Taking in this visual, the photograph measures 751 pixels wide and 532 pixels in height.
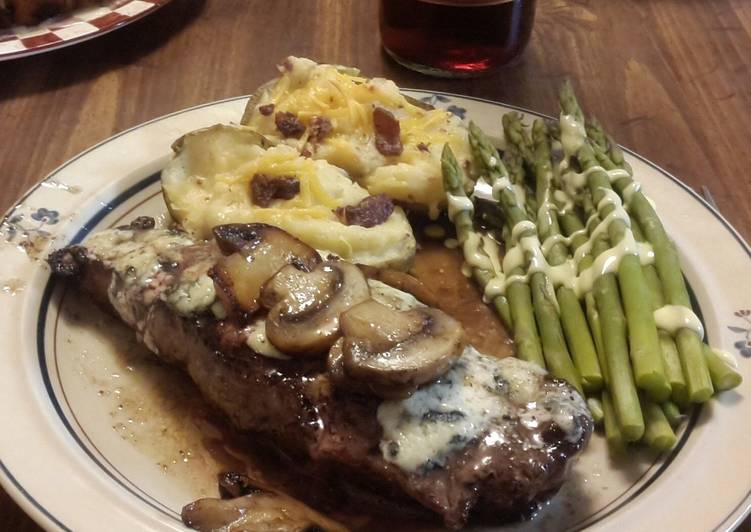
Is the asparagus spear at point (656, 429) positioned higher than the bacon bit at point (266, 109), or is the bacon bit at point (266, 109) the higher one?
the bacon bit at point (266, 109)

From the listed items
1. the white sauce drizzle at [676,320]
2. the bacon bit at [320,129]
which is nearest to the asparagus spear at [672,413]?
the white sauce drizzle at [676,320]

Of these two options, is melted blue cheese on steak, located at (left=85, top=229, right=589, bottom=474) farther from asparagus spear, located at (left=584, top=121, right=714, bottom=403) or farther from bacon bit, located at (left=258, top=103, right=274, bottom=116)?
bacon bit, located at (left=258, top=103, right=274, bottom=116)

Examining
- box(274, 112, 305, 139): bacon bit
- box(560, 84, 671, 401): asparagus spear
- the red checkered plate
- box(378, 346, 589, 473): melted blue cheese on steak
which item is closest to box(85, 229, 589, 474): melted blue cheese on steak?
box(378, 346, 589, 473): melted blue cheese on steak

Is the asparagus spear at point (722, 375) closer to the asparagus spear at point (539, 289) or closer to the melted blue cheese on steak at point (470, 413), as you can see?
the asparagus spear at point (539, 289)

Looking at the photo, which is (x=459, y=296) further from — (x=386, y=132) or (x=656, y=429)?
(x=656, y=429)

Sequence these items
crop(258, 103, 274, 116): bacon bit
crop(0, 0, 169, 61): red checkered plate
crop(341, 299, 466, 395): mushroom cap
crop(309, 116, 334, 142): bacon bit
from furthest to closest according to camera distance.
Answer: crop(0, 0, 169, 61): red checkered plate, crop(258, 103, 274, 116): bacon bit, crop(309, 116, 334, 142): bacon bit, crop(341, 299, 466, 395): mushroom cap

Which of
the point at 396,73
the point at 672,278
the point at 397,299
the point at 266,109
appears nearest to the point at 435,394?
the point at 397,299

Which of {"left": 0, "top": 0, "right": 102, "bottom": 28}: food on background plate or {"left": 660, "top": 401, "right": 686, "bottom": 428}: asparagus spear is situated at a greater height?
{"left": 0, "top": 0, "right": 102, "bottom": 28}: food on background plate
